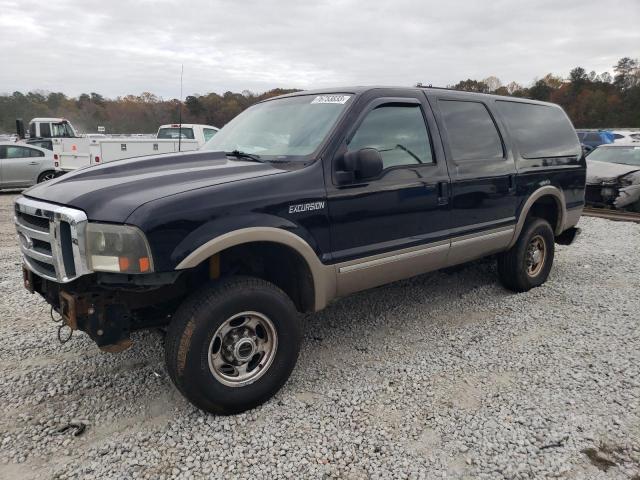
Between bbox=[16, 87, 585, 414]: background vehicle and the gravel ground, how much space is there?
35 centimetres

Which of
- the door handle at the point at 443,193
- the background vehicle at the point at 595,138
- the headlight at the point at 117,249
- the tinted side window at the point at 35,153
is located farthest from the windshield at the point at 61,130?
the background vehicle at the point at 595,138

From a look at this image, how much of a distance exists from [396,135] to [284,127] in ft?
2.86

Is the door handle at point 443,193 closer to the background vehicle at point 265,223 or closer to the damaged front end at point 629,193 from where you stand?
the background vehicle at point 265,223

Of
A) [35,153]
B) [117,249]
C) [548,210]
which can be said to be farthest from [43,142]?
[117,249]

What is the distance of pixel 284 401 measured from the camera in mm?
3111

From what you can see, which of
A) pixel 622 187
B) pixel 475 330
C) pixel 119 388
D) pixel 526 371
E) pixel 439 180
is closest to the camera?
pixel 119 388

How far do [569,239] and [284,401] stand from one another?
451 centimetres

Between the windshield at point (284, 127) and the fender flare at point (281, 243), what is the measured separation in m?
0.66

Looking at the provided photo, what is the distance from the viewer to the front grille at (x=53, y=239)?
2.56 m

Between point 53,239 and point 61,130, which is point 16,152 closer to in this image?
point 61,130

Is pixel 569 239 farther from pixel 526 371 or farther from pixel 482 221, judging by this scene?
pixel 526 371

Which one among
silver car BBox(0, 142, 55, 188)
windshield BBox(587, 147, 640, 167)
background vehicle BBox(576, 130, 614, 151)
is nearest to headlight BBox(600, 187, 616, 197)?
windshield BBox(587, 147, 640, 167)

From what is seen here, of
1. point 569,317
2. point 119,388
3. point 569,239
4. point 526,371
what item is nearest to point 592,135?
point 569,239

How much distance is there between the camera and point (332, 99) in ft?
12.0
